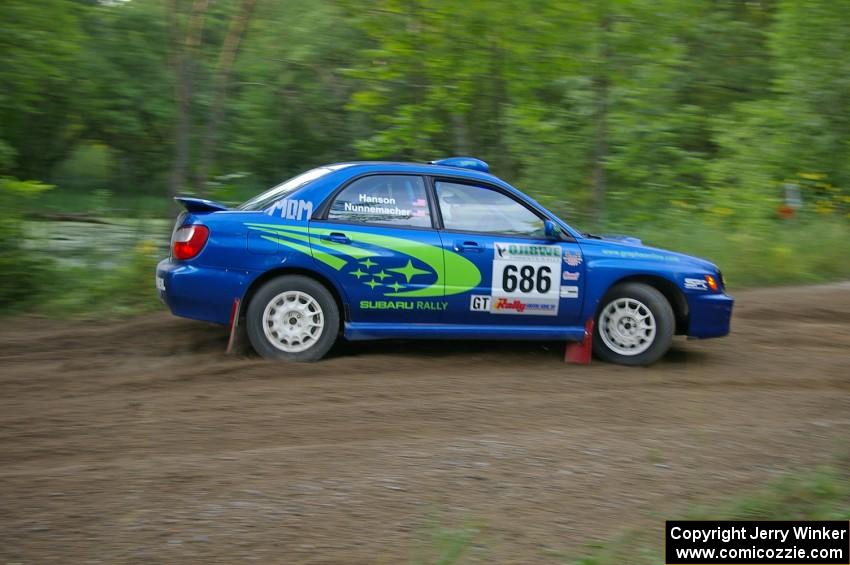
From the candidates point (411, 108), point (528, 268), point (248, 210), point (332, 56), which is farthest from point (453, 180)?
point (332, 56)

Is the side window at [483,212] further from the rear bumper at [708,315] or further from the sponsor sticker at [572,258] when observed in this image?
the rear bumper at [708,315]

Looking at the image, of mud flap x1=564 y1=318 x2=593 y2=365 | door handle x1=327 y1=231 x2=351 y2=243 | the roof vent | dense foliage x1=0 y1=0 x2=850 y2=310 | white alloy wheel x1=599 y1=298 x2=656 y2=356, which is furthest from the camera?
dense foliage x1=0 y1=0 x2=850 y2=310

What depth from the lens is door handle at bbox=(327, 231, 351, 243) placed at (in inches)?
301

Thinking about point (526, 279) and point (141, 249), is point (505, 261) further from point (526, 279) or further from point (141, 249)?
point (141, 249)

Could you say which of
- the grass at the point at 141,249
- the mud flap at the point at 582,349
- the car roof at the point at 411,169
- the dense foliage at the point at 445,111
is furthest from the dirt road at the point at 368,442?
the dense foliage at the point at 445,111

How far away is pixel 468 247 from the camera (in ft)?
25.7

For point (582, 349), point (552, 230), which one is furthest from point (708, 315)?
point (552, 230)

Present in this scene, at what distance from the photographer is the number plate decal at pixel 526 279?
25.9 feet

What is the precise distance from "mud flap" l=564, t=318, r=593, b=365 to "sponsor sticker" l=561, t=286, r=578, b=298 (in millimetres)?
270

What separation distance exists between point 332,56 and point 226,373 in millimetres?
12844

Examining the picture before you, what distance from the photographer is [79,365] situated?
7.46m

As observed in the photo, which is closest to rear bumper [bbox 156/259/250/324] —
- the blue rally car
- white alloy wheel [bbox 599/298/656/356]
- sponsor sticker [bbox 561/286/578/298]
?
the blue rally car

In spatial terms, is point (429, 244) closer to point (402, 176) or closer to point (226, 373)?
point (402, 176)

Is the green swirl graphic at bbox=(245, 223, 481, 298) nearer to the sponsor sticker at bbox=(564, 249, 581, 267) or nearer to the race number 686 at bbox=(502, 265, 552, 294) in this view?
the race number 686 at bbox=(502, 265, 552, 294)
